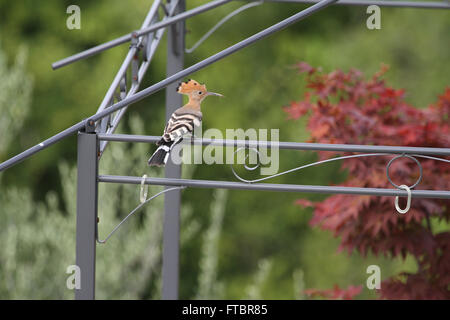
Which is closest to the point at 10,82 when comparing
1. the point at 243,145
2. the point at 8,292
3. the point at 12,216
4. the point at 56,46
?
the point at 12,216

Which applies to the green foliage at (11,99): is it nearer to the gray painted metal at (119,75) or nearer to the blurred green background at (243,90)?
the blurred green background at (243,90)

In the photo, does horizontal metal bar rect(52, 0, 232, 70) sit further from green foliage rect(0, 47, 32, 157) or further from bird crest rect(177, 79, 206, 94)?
green foliage rect(0, 47, 32, 157)

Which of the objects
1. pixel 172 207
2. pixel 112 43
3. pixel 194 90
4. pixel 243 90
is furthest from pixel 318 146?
pixel 243 90

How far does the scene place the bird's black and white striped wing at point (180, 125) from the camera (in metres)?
2.37

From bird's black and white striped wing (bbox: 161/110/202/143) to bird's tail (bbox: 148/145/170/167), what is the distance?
0.03 meters

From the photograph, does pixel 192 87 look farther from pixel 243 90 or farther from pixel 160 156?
pixel 243 90

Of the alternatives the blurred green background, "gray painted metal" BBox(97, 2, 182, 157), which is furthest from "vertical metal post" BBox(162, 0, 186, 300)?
the blurred green background

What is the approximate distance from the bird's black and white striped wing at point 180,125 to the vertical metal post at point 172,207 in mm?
1135

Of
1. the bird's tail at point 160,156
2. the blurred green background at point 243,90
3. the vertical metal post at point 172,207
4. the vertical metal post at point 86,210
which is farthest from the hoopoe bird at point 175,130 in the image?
the blurred green background at point 243,90

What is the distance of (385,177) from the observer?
352 centimetres

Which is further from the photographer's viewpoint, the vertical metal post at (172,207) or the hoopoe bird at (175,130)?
the vertical metal post at (172,207)
